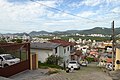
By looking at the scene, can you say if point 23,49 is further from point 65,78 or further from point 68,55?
point 68,55

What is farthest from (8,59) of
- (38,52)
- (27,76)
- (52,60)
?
(38,52)

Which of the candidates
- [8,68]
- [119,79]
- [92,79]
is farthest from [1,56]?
[119,79]

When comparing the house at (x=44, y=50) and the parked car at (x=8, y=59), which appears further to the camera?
the house at (x=44, y=50)

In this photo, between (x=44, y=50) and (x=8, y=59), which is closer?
(x=8, y=59)

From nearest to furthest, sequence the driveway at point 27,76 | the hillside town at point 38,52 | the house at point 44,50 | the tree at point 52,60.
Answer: the driveway at point 27,76
the hillside town at point 38,52
the tree at point 52,60
the house at point 44,50

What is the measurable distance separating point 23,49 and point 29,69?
7.93 ft

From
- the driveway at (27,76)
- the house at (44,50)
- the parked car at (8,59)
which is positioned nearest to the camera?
the driveway at (27,76)

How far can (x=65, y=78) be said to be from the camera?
1758 centimetres

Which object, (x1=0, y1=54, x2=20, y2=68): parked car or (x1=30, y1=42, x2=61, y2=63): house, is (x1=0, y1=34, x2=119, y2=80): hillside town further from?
(x1=0, y1=54, x2=20, y2=68): parked car

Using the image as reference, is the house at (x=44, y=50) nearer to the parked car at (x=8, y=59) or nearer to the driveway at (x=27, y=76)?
the parked car at (x=8, y=59)

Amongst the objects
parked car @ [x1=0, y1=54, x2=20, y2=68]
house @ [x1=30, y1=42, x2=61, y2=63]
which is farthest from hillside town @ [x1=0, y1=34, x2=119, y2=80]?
parked car @ [x1=0, y1=54, x2=20, y2=68]

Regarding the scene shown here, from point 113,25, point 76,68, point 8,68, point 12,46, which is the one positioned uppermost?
point 113,25

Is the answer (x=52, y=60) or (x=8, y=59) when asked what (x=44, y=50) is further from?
(x=8, y=59)

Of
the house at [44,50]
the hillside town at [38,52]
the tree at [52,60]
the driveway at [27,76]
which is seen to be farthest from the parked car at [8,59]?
the house at [44,50]
